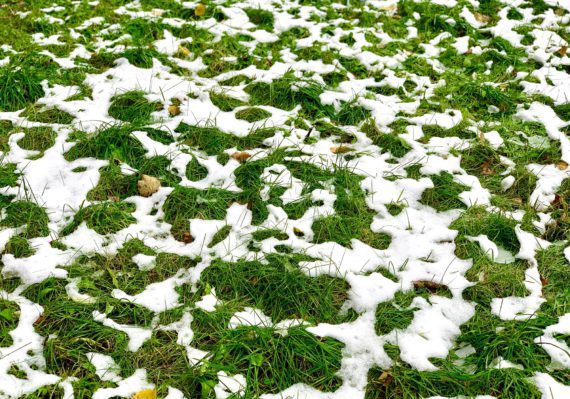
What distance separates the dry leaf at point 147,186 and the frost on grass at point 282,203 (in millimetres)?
10

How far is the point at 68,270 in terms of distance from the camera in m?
→ 2.73

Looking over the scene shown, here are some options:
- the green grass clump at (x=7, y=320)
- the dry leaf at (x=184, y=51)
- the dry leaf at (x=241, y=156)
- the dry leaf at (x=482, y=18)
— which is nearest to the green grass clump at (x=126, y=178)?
the dry leaf at (x=241, y=156)

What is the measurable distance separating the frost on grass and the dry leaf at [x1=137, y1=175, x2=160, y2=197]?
0.01 meters

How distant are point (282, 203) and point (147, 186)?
836 mm

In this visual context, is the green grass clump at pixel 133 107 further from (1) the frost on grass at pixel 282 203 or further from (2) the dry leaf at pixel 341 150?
(2) the dry leaf at pixel 341 150

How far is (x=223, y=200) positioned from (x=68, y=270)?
3.12 ft

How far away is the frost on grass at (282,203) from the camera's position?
92.9 inches

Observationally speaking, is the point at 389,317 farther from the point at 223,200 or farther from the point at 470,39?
the point at 470,39

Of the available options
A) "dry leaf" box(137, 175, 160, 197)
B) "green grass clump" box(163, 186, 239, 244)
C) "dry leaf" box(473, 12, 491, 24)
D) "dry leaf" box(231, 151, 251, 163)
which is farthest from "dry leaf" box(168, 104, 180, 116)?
"dry leaf" box(473, 12, 491, 24)

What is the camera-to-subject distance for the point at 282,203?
126 inches

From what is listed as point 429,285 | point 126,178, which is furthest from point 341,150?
point 126,178

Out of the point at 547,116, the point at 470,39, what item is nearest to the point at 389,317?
the point at 547,116

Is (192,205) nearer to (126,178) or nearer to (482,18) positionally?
(126,178)

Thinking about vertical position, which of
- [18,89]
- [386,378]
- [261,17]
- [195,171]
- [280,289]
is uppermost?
[261,17]
